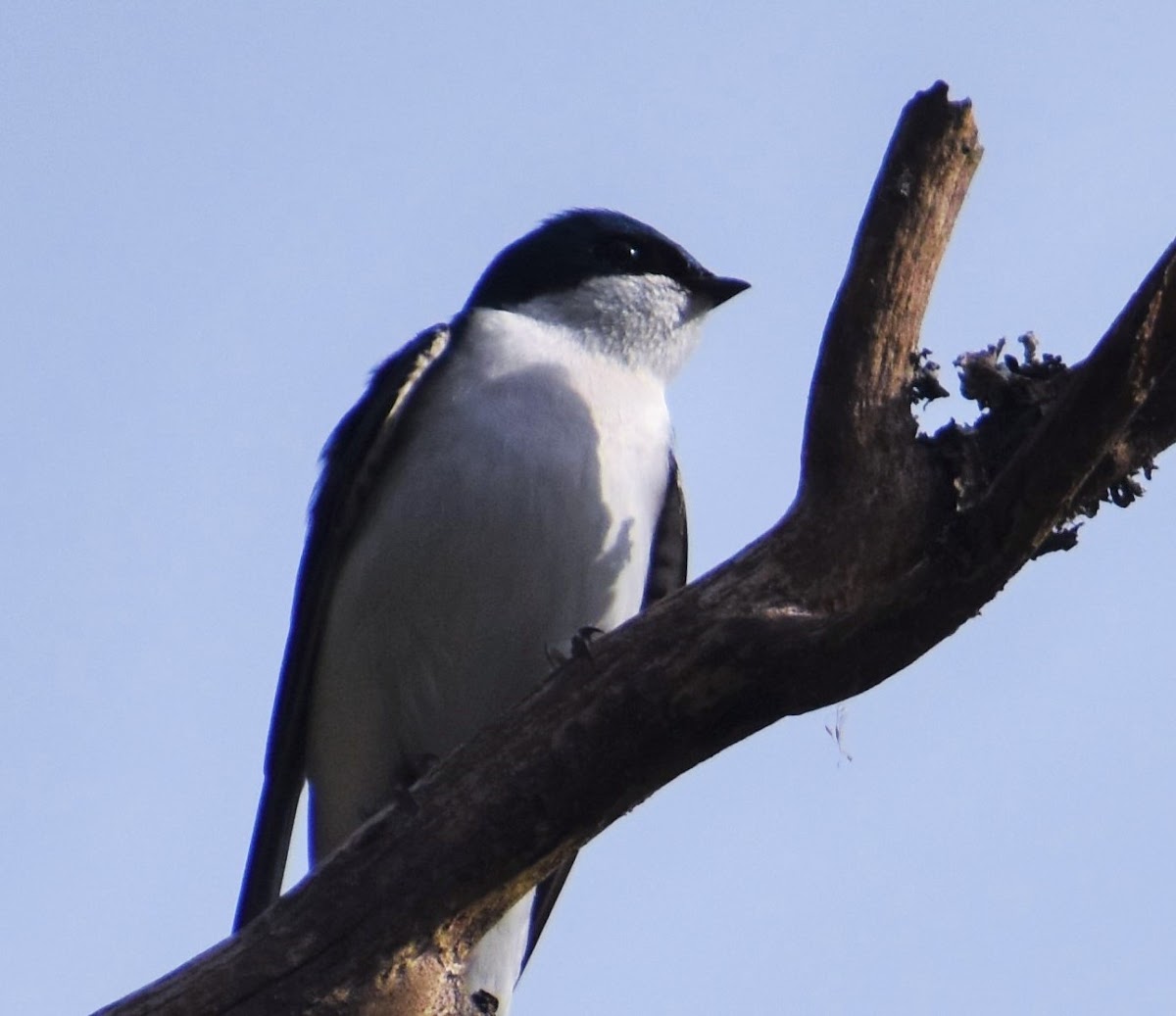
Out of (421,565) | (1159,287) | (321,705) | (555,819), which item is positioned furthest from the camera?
(321,705)

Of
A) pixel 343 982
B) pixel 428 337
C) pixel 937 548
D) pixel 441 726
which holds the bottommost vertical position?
pixel 343 982

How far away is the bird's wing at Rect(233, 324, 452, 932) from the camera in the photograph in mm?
6059

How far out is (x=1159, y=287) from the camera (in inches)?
152

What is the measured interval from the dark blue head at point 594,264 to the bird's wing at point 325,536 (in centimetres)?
81

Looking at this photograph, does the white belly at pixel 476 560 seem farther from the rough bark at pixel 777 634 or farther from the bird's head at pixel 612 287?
the rough bark at pixel 777 634

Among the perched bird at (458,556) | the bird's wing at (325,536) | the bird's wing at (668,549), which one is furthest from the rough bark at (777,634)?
the bird's wing at (668,549)

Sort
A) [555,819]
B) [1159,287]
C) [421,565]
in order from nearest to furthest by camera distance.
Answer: [1159,287] → [555,819] → [421,565]

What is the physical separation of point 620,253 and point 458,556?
1.87 metres

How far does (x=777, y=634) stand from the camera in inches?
159

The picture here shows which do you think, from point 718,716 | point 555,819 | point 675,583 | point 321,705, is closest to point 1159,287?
point 718,716

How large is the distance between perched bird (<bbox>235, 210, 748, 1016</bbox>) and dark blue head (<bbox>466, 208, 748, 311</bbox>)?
46 centimetres

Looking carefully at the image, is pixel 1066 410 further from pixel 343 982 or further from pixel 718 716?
pixel 343 982

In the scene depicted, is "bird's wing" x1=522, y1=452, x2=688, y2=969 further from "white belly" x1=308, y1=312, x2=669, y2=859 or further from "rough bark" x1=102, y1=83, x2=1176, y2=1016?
"rough bark" x1=102, y1=83, x2=1176, y2=1016

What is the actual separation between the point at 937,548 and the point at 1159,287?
724mm
